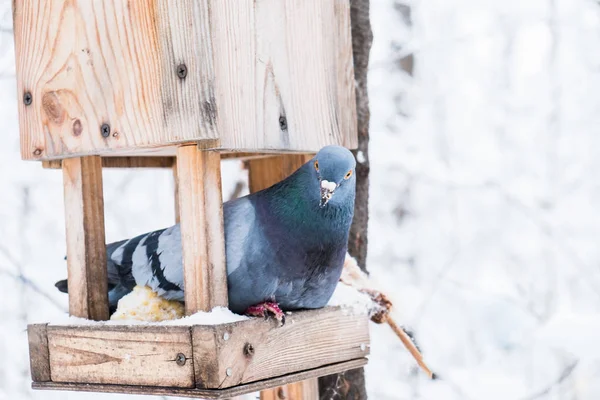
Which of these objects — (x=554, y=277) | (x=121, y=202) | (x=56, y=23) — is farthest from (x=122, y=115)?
(x=554, y=277)

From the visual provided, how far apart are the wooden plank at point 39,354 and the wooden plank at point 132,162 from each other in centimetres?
62

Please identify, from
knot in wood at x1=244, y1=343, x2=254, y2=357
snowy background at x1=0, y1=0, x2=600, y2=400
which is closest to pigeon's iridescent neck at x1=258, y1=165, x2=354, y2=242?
knot in wood at x1=244, y1=343, x2=254, y2=357

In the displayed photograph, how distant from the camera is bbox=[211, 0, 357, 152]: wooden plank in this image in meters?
2.20

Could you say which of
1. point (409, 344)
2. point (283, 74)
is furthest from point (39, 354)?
point (409, 344)

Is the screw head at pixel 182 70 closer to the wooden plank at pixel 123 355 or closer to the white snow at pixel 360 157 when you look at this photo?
the wooden plank at pixel 123 355

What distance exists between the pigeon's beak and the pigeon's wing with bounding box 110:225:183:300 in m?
0.50

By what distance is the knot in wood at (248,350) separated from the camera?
212 centimetres

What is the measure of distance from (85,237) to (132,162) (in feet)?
1.82

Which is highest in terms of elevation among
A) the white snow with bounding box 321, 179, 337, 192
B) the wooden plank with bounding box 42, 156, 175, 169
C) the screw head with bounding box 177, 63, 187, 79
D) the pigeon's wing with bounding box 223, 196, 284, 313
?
the screw head with bounding box 177, 63, 187, 79

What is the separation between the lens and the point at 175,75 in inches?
83.3

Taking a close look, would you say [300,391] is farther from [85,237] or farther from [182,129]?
[182,129]

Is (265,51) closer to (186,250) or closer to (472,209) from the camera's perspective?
(186,250)

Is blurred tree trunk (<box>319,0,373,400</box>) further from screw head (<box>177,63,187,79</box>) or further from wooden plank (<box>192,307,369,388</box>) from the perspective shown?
screw head (<box>177,63,187,79</box>)

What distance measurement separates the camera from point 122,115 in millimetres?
2221
